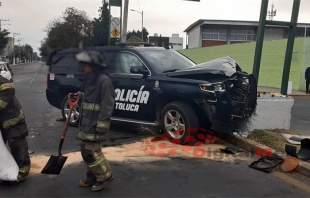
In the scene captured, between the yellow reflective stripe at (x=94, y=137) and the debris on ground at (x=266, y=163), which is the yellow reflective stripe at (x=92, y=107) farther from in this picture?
the debris on ground at (x=266, y=163)

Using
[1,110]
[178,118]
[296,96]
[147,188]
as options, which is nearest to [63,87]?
[178,118]

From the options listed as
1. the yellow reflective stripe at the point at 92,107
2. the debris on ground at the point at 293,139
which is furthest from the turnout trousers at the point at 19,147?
the debris on ground at the point at 293,139

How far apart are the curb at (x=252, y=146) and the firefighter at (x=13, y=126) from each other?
3.60 meters

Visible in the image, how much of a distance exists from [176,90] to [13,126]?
293 centimetres

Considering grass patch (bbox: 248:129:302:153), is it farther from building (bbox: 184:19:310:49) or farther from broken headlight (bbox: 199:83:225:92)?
building (bbox: 184:19:310:49)

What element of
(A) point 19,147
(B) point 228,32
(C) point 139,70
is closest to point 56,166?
(A) point 19,147

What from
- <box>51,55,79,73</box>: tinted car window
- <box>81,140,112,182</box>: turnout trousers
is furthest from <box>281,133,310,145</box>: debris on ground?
<box>51,55,79,73</box>: tinted car window

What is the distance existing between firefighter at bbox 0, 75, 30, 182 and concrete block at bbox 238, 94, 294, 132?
399 centimetres

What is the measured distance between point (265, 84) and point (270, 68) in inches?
46.6

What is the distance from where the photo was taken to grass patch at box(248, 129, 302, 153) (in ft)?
18.7

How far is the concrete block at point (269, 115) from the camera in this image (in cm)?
641

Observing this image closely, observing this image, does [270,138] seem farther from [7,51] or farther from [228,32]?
[7,51]

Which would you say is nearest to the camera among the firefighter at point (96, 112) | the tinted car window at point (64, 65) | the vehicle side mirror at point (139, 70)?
the firefighter at point (96, 112)

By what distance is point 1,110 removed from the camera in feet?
13.2
